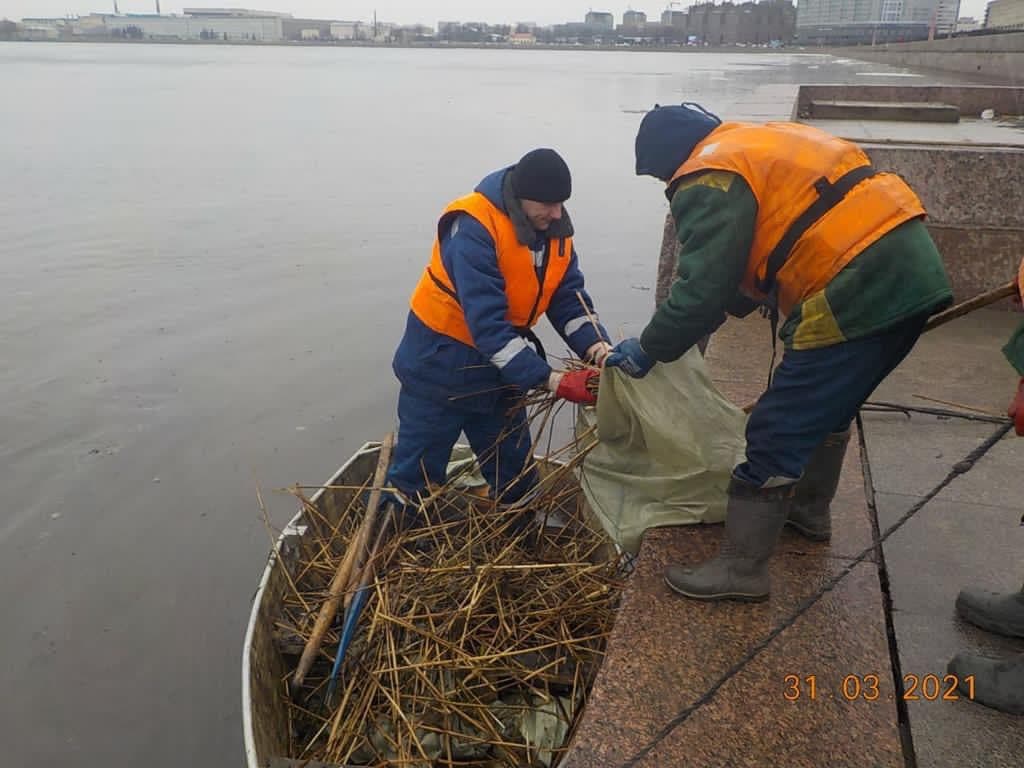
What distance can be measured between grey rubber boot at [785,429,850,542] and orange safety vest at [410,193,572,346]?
133 cm

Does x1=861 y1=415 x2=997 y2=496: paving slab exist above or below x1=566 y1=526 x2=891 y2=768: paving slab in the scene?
below

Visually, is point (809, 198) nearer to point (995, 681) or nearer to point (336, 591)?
point (995, 681)

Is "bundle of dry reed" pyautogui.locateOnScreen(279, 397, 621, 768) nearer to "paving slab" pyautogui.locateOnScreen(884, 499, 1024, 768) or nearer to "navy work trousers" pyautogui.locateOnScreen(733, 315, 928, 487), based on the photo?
"navy work trousers" pyautogui.locateOnScreen(733, 315, 928, 487)

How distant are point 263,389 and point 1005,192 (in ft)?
18.9

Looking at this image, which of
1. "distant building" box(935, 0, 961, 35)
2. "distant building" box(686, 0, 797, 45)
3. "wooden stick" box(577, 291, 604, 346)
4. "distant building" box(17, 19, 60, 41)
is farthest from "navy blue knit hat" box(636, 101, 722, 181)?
"distant building" box(17, 19, 60, 41)

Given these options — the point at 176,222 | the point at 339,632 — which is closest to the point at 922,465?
the point at 339,632

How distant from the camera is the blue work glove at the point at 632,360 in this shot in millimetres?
2893

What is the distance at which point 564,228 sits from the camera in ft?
11.9

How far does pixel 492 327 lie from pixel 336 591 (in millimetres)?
1204

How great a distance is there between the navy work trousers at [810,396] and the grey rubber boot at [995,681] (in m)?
0.70

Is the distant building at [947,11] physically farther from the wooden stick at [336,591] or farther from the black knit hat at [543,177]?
the wooden stick at [336,591]

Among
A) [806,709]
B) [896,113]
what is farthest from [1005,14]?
[806,709]

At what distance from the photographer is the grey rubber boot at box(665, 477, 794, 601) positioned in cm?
267

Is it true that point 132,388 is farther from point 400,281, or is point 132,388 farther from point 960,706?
point 960,706
